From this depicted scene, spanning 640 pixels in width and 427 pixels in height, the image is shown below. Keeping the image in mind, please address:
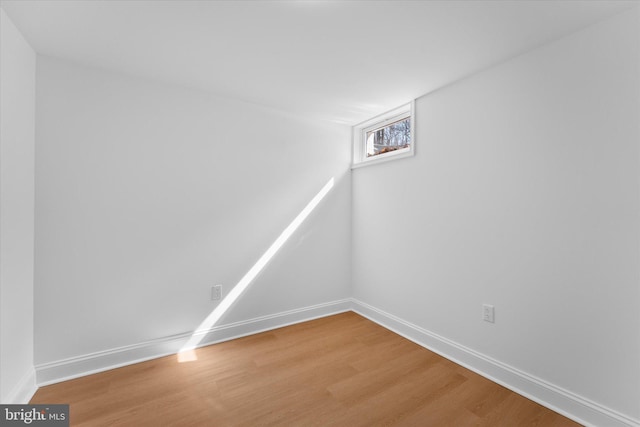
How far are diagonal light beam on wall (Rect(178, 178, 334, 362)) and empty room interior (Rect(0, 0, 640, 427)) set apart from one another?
0.02 metres

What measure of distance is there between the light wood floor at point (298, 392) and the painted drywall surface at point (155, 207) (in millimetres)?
339

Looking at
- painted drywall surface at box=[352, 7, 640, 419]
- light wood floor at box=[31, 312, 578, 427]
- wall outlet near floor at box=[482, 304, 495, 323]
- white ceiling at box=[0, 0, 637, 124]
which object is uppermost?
white ceiling at box=[0, 0, 637, 124]

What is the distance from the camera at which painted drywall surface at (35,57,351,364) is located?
189 cm

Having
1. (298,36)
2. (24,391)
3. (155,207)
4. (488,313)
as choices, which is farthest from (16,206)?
(488,313)

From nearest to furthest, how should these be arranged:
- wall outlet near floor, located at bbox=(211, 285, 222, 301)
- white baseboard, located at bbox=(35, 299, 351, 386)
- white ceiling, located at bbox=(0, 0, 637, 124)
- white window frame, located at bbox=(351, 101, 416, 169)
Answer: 1. white ceiling, located at bbox=(0, 0, 637, 124)
2. white baseboard, located at bbox=(35, 299, 351, 386)
3. wall outlet near floor, located at bbox=(211, 285, 222, 301)
4. white window frame, located at bbox=(351, 101, 416, 169)

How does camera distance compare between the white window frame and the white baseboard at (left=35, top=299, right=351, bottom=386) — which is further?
the white window frame

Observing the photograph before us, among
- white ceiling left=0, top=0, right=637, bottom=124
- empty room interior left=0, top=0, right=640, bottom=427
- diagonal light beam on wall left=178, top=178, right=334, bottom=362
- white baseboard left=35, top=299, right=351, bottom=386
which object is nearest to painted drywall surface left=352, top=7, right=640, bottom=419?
empty room interior left=0, top=0, right=640, bottom=427

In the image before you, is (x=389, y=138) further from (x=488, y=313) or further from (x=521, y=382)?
(x=521, y=382)

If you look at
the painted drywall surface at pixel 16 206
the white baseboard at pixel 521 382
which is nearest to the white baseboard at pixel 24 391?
the painted drywall surface at pixel 16 206

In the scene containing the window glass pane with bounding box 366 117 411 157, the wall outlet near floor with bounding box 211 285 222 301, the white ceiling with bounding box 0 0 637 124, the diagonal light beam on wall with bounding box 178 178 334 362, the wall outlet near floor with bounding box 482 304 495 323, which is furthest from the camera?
the window glass pane with bounding box 366 117 411 157

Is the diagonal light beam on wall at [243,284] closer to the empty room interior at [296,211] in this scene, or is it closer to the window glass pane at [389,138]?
the empty room interior at [296,211]

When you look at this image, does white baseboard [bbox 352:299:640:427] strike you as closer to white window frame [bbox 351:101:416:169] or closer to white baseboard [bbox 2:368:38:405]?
white window frame [bbox 351:101:416:169]

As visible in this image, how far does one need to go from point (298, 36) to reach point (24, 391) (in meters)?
2.75

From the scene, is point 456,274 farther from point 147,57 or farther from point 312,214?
point 147,57
